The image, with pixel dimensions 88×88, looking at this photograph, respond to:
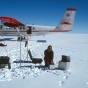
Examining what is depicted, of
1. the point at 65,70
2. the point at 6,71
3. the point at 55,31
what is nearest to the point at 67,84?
the point at 65,70

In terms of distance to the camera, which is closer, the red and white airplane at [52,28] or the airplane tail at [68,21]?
the red and white airplane at [52,28]

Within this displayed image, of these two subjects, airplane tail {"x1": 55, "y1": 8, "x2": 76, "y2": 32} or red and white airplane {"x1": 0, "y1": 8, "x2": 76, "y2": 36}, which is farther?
airplane tail {"x1": 55, "y1": 8, "x2": 76, "y2": 32}

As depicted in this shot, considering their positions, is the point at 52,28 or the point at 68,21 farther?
the point at 68,21

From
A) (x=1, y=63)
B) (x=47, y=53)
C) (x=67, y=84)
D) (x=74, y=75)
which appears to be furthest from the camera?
(x=47, y=53)

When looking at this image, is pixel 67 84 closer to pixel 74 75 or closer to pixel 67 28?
pixel 74 75

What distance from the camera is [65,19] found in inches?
1177

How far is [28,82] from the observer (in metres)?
6.59

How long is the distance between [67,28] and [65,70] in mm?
21786

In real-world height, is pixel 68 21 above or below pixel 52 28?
above

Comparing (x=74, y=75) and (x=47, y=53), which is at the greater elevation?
(x=47, y=53)

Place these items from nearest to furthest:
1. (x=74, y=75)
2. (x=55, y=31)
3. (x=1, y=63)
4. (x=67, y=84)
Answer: (x=67, y=84) < (x=74, y=75) < (x=1, y=63) < (x=55, y=31)

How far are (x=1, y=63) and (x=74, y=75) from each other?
143 inches

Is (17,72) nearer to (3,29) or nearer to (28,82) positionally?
(28,82)

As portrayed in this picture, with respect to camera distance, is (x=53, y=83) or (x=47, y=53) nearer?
(x=53, y=83)
